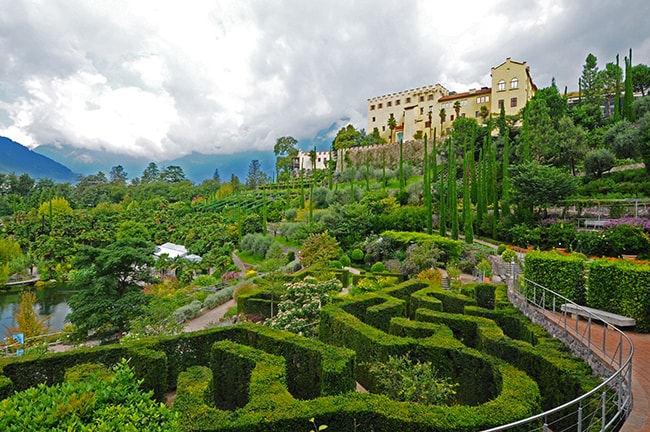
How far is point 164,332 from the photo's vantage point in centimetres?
1249

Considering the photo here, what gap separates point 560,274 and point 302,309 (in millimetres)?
9336

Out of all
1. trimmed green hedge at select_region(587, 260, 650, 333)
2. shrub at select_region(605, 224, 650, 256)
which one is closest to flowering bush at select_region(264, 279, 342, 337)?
trimmed green hedge at select_region(587, 260, 650, 333)

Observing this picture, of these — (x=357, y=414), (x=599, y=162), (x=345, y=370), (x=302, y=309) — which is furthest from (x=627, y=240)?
(x=357, y=414)

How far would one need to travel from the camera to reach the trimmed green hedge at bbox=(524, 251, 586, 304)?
39.9 ft

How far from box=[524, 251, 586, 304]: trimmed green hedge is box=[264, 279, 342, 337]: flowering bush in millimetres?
8095

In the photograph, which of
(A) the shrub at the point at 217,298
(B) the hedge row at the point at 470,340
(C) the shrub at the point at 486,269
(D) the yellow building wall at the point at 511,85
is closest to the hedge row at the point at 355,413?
(B) the hedge row at the point at 470,340

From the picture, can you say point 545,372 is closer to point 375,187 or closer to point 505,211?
point 505,211

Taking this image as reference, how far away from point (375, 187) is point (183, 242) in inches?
1085

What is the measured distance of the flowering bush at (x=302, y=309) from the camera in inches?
512

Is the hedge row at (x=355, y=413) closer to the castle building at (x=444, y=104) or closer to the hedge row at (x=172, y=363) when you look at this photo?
the hedge row at (x=172, y=363)

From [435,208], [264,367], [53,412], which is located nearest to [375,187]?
[435,208]

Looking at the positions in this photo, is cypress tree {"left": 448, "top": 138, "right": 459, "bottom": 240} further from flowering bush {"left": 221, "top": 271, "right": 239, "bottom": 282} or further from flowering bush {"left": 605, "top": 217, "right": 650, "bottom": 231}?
flowering bush {"left": 221, "top": 271, "right": 239, "bottom": 282}

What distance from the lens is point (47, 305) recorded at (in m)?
28.7

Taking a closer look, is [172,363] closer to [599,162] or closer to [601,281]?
[601,281]
